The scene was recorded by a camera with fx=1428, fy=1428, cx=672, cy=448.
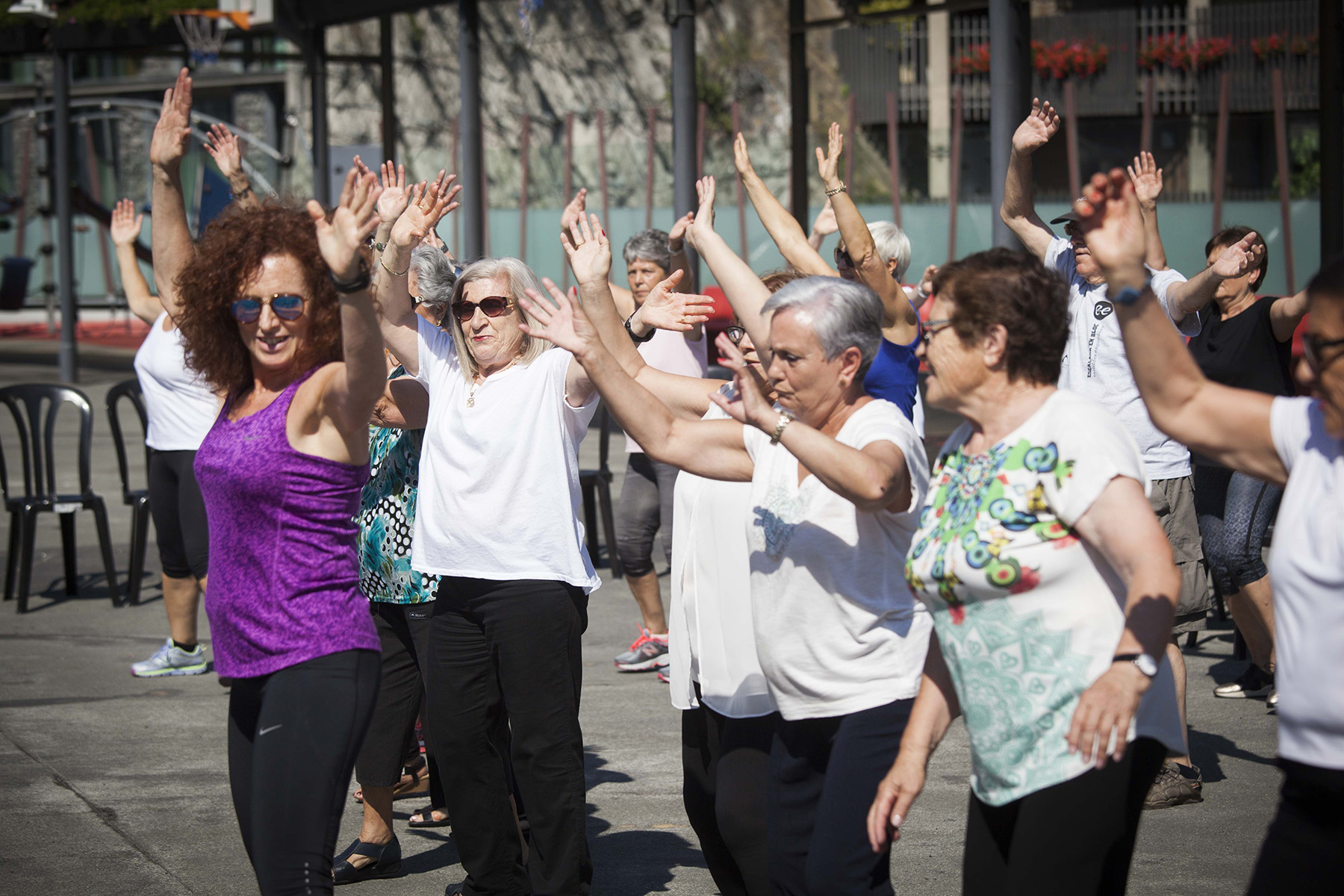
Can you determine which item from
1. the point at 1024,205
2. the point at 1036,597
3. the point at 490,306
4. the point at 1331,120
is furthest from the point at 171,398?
the point at 1331,120

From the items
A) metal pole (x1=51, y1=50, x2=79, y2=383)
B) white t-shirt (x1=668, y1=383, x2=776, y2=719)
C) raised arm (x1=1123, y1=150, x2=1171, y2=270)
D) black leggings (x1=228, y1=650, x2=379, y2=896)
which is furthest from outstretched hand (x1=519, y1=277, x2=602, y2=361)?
metal pole (x1=51, y1=50, x2=79, y2=383)

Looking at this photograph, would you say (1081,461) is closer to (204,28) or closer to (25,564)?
(25,564)

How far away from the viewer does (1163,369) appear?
2.63 metres

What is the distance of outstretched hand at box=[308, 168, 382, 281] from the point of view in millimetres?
2992

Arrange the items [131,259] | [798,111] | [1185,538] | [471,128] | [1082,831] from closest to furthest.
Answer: [1082,831] → [1185,538] → [131,259] → [798,111] → [471,128]

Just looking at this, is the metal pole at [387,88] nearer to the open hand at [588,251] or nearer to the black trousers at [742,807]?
the open hand at [588,251]

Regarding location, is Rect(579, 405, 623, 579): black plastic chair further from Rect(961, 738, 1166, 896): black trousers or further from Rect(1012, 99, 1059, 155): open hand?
Rect(961, 738, 1166, 896): black trousers

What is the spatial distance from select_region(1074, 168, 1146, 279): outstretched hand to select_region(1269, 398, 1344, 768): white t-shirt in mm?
405

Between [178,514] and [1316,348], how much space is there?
235 inches

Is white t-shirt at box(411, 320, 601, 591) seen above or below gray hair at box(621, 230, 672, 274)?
below

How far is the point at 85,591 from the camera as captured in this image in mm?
9016

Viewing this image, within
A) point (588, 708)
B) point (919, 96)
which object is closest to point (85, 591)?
point (588, 708)

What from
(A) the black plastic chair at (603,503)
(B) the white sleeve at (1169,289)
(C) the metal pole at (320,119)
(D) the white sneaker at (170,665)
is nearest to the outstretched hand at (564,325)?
(B) the white sleeve at (1169,289)

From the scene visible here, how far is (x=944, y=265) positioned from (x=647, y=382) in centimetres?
131
